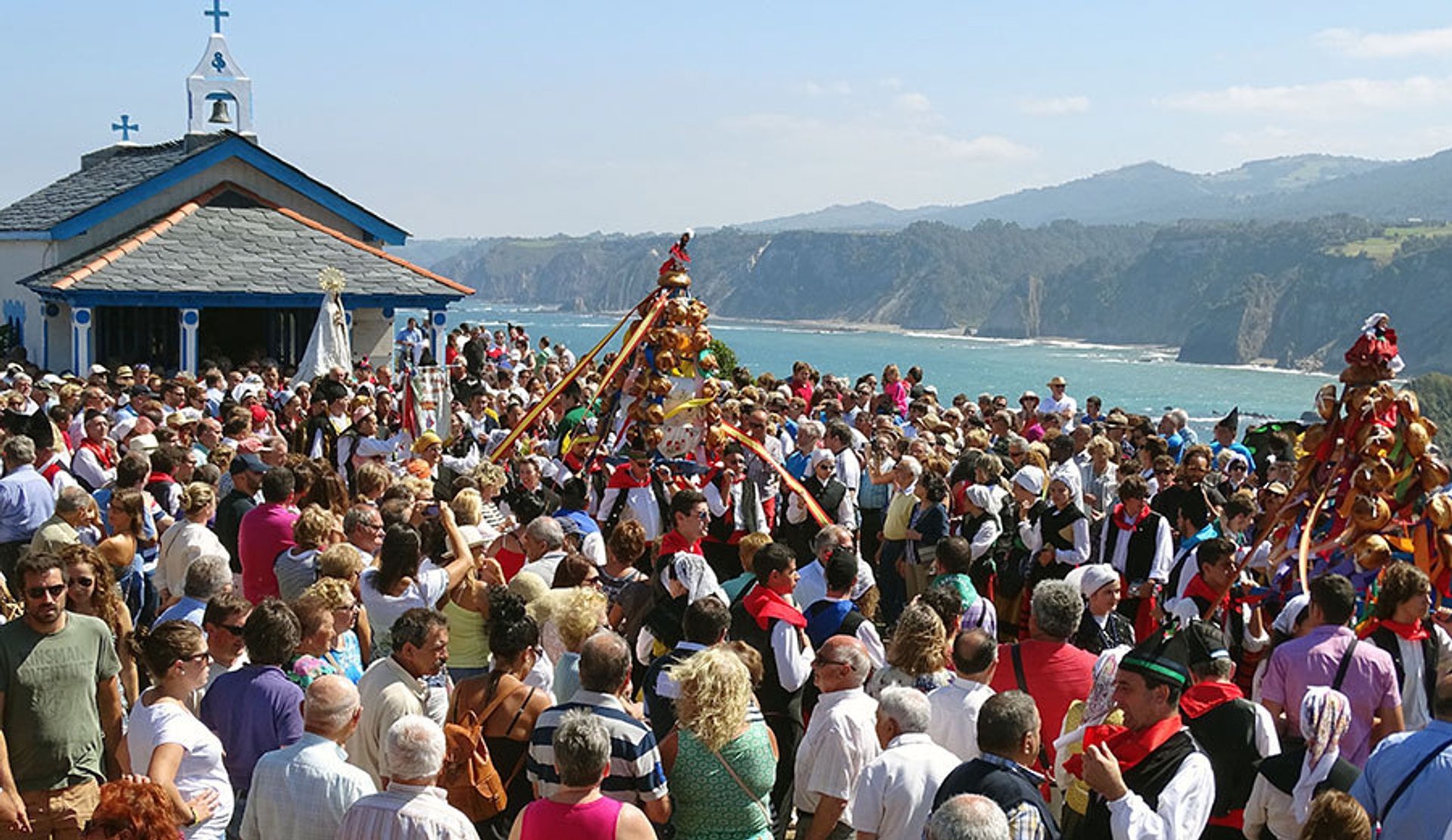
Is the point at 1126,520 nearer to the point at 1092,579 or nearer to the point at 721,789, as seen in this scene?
the point at 1092,579

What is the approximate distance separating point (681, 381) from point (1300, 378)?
138797mm

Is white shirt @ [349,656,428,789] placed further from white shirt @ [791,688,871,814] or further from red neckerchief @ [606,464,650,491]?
red neckerchief @ [606,464,650,491]

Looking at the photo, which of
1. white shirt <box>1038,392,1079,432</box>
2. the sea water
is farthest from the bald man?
the sea water

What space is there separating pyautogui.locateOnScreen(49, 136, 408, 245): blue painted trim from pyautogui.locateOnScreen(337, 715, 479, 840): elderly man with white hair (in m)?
23.0

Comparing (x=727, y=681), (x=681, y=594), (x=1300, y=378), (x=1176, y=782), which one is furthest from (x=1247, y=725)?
(x=1300, y=378)

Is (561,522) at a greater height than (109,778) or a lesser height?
greater

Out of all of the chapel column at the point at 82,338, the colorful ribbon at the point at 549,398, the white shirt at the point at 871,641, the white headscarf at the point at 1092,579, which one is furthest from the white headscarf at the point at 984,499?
the chapel column at the point at 82,338

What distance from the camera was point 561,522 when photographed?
26.8 ft

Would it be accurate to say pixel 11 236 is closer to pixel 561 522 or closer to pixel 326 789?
pixel 561 522

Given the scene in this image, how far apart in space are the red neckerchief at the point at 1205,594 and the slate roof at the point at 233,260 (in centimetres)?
1874

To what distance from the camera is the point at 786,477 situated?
34.8 feet

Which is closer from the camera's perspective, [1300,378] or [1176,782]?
[1176,782]

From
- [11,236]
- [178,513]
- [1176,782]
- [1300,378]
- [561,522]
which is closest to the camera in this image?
[1176,782]

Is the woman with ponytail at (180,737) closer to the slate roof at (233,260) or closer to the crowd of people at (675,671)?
the crowd of people at (675,671)
